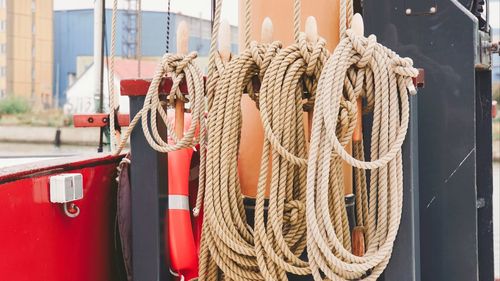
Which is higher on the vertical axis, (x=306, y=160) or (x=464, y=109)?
(x=464, y=109)

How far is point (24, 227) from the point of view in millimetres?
1731

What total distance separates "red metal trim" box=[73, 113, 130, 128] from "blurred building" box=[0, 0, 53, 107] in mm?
33366

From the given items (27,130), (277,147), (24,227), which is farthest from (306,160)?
(27,130)

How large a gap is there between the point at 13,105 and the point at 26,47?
10.9 ft

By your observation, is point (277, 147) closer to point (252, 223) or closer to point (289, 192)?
point (289, 192)

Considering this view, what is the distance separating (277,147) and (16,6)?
35928mm

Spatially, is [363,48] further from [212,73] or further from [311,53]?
[212,73]

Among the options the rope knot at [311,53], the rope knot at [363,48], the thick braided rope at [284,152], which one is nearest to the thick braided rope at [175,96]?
the thick braided rope at [284,152]

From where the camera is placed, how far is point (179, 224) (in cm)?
194

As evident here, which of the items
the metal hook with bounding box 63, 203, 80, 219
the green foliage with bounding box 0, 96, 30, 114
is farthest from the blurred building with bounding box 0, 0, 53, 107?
the metal hook with bounding box 63, 203, 80, 219

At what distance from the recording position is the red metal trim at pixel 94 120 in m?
3.02

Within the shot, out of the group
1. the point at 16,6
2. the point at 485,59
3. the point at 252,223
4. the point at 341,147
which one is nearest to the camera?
the point at 341,147

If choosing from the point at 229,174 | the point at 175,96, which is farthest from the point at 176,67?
the point at 229,174

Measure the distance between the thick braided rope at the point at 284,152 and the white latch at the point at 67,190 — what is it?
585 millimetres
